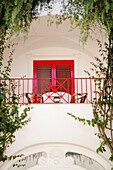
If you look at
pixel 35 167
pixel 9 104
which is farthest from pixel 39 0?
pixel 35 167

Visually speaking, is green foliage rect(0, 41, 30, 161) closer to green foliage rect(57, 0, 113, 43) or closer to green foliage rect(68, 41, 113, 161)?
green foliage rect(68, 41, 113, 161)

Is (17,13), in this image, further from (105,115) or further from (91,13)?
(105,115)

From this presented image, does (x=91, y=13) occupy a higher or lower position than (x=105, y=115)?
higher

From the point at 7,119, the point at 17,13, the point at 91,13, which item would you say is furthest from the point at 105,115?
the point at 17,13

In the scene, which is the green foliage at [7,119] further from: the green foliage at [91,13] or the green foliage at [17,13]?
the green foliage at [91,13]

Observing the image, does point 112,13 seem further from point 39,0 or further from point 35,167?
point 35,167

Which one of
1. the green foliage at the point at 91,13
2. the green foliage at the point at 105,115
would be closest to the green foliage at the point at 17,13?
the green foliage at the point at 91,13

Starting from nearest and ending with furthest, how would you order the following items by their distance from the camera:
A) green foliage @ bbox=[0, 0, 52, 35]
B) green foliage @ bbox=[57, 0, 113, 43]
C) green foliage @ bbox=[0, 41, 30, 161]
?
1. green foliage @ bbox=[57, 0, 113, 43]
2. green foliage @ bbox=[0, 0, 52, 35]
3. green foliage @ bbox=[0, 41, 30, 161]

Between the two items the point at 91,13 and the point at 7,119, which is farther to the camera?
the point at 7,119

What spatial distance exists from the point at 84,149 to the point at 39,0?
2.92 meters

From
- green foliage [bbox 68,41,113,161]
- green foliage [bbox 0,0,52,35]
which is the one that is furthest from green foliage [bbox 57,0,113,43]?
green foliage [bbox 68,41,113,161]

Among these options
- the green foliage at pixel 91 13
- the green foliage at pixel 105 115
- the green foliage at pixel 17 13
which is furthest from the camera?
the green foliage at pixel 105 115

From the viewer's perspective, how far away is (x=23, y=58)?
31.0 ft

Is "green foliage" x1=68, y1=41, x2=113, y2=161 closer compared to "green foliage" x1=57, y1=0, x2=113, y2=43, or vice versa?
"green foliage" x1=57, y1=0, x2=113, y2=43
